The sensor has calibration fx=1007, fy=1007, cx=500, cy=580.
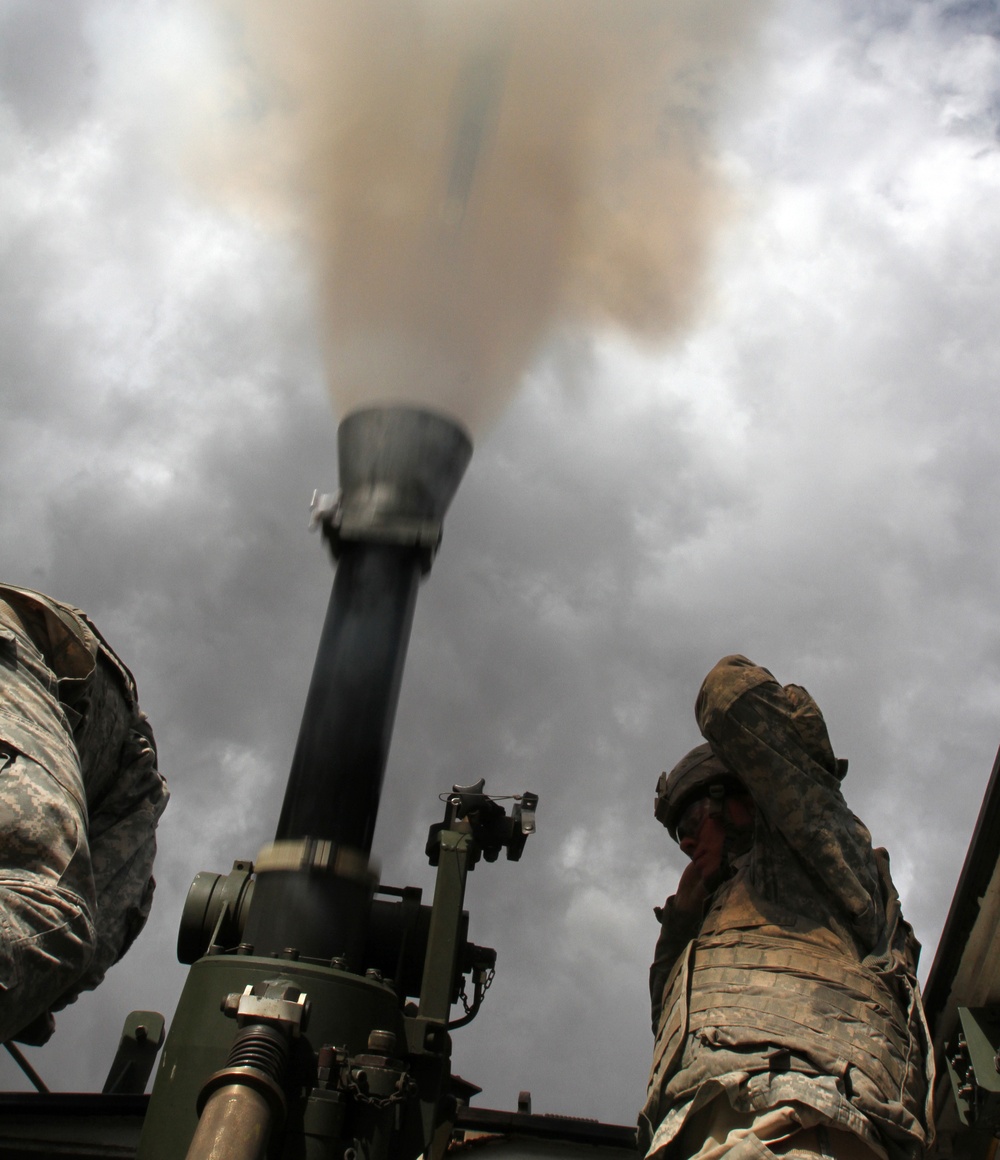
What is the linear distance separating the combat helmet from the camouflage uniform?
2.27 meters

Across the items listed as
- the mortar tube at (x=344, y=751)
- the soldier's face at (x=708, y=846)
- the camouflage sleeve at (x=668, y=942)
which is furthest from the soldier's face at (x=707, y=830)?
the mortar tube at (x=344, y=751)

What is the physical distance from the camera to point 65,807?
3027 millimetres

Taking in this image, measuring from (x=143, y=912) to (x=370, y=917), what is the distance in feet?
3.33

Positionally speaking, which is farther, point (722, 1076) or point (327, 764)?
point (327, 764)

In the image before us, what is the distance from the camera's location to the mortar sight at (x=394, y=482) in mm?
4277

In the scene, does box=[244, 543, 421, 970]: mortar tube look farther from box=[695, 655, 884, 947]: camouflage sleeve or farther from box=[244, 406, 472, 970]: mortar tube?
box=[695, 655, 884, 947]: camouflage sleeve

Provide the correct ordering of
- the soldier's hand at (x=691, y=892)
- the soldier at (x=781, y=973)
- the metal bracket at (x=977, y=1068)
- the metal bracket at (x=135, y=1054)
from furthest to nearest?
the metal bracket at (x=135, y=1054)
the metal bracket at (x=977, y=1068)
the soldier's hand at (x=691, y=892)
the soldier at (x=781, y=973)

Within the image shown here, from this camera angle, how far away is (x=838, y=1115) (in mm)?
2928

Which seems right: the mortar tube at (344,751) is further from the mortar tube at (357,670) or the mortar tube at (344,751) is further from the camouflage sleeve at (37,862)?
the camouflage sleeve at (37,862)

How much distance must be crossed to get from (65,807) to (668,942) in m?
2.54

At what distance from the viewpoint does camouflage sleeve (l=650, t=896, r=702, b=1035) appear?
4.23 metres

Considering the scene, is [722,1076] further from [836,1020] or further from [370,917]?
[370,917]

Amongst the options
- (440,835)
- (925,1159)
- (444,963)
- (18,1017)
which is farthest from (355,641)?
(925,1159)

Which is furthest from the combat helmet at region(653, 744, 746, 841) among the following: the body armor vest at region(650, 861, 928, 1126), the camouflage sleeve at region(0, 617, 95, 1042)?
the camouflage sleeve at region(0, 617, 95, 1042)
